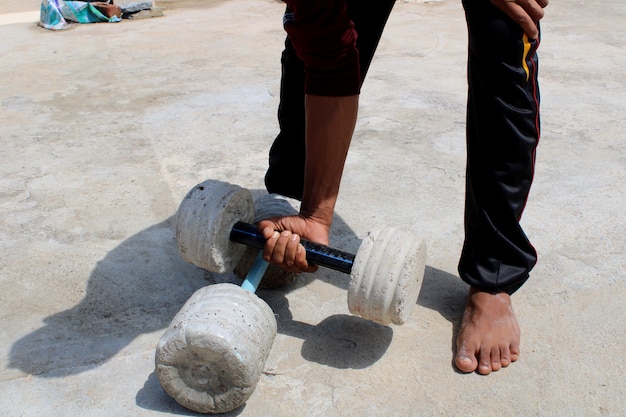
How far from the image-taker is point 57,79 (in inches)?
179

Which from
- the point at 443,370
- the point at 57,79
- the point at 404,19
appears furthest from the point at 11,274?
the point at 404,19

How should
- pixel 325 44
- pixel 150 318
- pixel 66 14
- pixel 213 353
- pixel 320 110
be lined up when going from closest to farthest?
pixel 213 353 < pixel 325 44 < pixel 320 110 < pixel 150 318 < pixel 66 14

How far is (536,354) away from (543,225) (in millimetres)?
810

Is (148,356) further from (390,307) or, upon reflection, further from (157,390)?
(390,307)

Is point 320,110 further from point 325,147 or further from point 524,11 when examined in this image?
point 524,11

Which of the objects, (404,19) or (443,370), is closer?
(443,370)

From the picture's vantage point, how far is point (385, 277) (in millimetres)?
1917

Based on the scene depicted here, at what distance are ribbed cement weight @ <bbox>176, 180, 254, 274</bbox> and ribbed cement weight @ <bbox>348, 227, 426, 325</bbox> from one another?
0.41 m

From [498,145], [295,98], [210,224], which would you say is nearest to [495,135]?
[498,145]

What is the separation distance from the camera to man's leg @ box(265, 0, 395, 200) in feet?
7.43

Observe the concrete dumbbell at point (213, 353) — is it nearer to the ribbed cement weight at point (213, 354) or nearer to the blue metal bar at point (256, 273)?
the ribbed cement weight at point (213, 354)

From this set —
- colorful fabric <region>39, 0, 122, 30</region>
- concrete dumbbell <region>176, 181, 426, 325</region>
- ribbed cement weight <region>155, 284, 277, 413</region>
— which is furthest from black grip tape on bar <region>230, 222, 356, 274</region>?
colorful fabric <region>39, 0, 122, 30</region>

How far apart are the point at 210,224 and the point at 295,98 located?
23.6 inches

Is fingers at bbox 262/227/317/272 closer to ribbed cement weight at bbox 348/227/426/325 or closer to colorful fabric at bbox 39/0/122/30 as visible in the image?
ribbed cement weight at bbox 348/227/426/325
